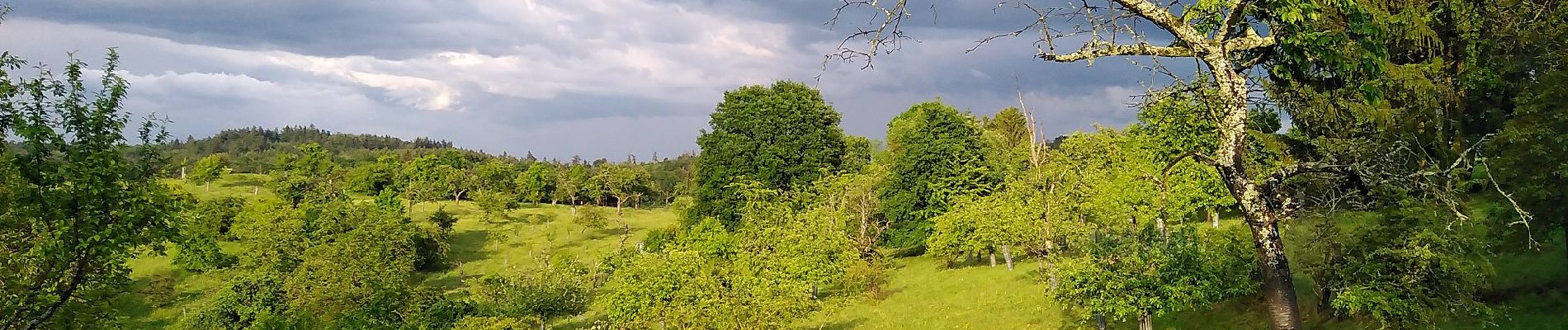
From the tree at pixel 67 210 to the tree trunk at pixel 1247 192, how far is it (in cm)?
1695

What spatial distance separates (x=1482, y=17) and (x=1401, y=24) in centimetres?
263

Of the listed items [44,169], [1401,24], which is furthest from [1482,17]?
[44,169]

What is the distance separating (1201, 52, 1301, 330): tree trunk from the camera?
22.5 ft

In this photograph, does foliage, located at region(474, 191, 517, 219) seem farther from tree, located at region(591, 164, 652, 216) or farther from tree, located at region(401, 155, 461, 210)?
tree, located at region(591, 164, 652, 216)

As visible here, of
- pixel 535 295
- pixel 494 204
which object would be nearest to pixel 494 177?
pixel 494 204

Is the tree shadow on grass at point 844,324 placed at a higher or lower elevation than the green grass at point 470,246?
lower

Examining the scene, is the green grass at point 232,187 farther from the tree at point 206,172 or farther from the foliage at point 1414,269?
the foliage at point 1414,269

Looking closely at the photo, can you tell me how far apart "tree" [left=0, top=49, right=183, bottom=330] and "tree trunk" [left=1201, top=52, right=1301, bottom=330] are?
667 inches

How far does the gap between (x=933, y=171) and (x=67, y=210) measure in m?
50.2

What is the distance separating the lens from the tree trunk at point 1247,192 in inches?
271

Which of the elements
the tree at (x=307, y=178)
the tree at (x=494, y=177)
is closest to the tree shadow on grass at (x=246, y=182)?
the tree at (x=307, y=178)

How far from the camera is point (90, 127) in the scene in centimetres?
1439

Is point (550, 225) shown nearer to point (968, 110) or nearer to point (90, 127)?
point (968, 110)

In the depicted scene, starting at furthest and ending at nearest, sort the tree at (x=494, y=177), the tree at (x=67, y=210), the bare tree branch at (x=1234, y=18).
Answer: the tree at (x=494, y=177) → the tree at (x=67, y=210) → the bare tree branch at (x=1234, y=18)
